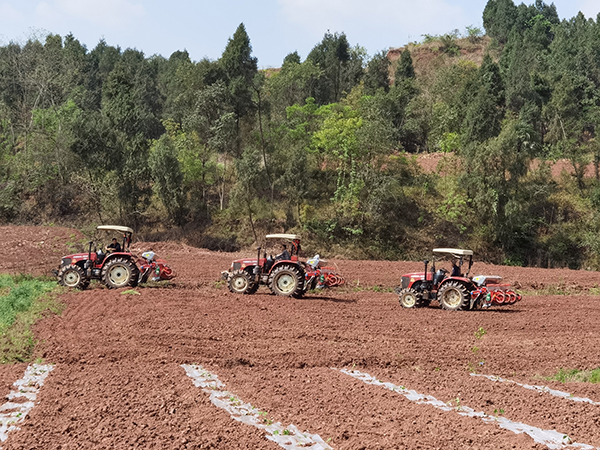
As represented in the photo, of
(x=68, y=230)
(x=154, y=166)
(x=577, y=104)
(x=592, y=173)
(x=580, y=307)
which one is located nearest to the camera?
(x=580, y=307)

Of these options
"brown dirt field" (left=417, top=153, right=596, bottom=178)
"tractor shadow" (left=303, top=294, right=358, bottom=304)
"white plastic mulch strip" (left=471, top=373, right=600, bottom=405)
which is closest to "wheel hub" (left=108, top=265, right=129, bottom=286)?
"tractor shadow" (left=303, top=294, right=358, bottom=304)

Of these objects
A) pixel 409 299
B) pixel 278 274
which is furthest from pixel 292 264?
pixel 409 299

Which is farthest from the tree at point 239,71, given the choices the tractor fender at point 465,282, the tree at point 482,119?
the tractor fender at point 465,282

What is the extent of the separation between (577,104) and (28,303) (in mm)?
49445

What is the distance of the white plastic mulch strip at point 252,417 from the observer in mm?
6570

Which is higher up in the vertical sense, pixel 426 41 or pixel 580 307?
pixel 426 41

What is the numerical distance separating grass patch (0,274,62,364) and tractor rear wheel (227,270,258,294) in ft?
15.9

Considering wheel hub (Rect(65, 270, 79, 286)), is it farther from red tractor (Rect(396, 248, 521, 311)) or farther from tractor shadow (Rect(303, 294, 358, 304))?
red tractor (Rect(396, 248, 521, 311))

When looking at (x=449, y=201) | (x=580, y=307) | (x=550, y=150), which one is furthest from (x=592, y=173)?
(x=580, y=307)

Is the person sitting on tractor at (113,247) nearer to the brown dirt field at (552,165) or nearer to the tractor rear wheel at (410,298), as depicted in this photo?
the tractor rear wheel at (410,298)

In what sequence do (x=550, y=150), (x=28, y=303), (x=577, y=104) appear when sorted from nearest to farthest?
1. (x=28, y=303)
2. (x=550, y=150)
3. (x=577, y=104)

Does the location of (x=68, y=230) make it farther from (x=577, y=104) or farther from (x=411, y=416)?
(x=577, y=104)

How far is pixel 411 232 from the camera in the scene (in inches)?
1471

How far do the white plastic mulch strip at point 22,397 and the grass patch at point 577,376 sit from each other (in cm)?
807
